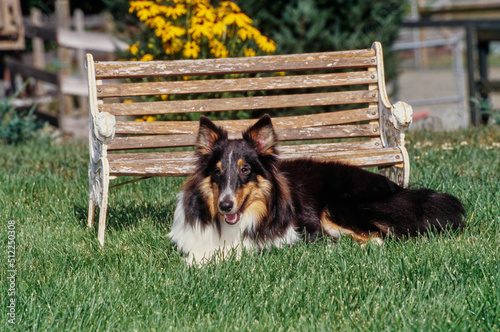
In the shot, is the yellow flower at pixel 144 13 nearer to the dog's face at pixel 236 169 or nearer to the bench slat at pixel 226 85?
the bench slat at pixel 226 85

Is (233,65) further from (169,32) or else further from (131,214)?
(169,32)

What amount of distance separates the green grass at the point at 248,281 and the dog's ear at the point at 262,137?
64 centimetres

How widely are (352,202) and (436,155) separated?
2.54 meters

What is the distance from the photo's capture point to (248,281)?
3.53 m

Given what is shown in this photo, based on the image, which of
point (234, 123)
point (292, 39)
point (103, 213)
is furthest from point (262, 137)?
point (292, 39)

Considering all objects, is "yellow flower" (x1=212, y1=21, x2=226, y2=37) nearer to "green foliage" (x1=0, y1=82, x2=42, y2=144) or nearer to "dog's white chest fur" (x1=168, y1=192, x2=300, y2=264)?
"green foliage" (x1=0, y1=82, x2=42, y2=144)

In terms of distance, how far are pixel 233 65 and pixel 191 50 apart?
2.12 metres

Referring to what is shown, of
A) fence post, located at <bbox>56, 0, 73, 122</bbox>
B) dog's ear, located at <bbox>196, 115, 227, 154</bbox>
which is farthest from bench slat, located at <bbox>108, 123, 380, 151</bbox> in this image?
fence post, located at <bbox>56, 0, 73, 122</bbox>

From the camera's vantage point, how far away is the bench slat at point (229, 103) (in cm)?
507

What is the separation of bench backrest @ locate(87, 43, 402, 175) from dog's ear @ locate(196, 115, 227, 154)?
2.78 feet

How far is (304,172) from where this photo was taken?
461 cm

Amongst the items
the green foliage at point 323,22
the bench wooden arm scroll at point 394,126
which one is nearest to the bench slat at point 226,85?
the bench wooden arm scroll at point 394,126

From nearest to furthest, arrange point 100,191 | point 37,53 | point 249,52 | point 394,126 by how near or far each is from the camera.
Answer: point 100,191
point 394,126
point 249,52
point 37,53

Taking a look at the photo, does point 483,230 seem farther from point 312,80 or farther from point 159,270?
point 159,270
